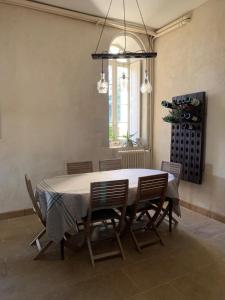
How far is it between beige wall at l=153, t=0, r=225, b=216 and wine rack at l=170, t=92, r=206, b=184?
3.9 inches

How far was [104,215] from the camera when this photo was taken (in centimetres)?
271

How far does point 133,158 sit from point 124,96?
1.35 meters

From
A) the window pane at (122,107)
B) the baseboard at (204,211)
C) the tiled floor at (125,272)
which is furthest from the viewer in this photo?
the window pane at (122,107)

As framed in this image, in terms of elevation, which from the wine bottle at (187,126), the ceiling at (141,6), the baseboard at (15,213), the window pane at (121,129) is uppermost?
the ceiling at (141,6)

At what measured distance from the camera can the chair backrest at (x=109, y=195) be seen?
2.43 meters

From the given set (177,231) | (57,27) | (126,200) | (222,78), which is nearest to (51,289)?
(126,200)

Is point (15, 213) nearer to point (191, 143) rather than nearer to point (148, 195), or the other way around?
point (148, 195)

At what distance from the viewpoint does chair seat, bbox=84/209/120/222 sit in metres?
2.65

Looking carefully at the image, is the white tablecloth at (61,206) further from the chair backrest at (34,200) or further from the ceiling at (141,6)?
the ceiling at (141,6)

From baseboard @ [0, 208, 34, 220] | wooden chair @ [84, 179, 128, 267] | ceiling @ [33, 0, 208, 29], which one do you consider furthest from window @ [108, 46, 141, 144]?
wooden chair @ [84, 179, 128, 267]

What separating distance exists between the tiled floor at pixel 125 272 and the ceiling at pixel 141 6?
338 cm

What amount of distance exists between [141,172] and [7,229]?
2014 mm

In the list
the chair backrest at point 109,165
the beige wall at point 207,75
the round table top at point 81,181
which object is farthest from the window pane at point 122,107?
the round table top at point 81,181

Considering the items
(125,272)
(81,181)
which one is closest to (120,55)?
(81,181)
